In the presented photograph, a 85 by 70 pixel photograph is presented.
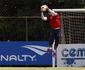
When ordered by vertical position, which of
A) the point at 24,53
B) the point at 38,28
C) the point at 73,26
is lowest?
the point at 24,53

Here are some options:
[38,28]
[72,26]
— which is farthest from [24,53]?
[38,28]

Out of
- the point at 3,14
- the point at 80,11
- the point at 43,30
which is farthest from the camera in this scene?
the point at 3,14

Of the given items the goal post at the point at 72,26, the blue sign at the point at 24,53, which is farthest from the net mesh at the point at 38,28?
the blue sign at the point at 24,53

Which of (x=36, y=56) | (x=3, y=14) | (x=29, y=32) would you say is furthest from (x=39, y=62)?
(x=3, y=14)

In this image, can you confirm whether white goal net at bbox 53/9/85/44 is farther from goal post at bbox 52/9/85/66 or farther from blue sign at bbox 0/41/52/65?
blue sign at bbox 0/41/52/65

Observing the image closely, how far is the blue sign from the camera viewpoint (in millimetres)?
20844

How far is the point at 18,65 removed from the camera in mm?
21109

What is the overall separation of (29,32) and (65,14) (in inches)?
130

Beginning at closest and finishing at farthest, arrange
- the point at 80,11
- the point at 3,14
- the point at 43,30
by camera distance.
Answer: the point at 80,11, the point at 43,30, the point at 3,14

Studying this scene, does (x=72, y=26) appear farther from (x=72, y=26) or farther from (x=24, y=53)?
(x=24, y=53)

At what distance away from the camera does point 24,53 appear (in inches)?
824

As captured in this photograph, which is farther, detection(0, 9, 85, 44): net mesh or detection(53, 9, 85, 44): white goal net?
detection(0, 9, 85, 44): net mesh

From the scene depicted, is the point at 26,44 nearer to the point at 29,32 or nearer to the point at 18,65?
the point at 18,65

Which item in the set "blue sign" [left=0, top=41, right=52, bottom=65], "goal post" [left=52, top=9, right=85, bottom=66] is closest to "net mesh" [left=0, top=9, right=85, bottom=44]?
"goal post" [left=52, top=9, right=85, bottom=66]
